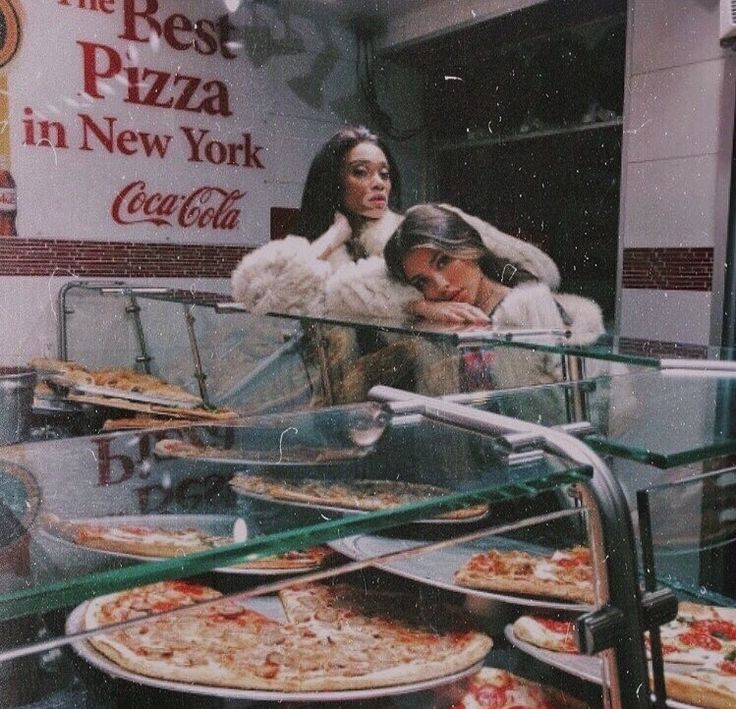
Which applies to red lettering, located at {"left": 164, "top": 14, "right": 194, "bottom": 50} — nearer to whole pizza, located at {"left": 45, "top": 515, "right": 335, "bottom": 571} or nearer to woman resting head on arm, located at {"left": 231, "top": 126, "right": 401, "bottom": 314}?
woman resting head on arm, located at {"left": 231, "top": 126, "right": 401, "bottom": 314}

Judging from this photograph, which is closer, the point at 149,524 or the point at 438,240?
the point at 149,524

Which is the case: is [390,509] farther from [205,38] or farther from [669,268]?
[205,38]

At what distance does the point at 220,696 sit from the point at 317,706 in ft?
0.55

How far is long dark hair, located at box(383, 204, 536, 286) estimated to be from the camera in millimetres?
4602

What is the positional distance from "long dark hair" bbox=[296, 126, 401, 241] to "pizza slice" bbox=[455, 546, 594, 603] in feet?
10.6

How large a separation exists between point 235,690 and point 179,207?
3662 mm

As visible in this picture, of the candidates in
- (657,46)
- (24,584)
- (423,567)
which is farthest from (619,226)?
(24,584)

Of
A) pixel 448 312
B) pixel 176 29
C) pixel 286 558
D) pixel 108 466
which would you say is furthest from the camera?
pixel 448 312

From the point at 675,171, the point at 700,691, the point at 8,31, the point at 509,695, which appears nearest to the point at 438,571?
the point at 509,695

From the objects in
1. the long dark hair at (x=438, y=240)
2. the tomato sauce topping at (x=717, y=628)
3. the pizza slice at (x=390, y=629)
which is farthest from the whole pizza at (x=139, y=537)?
the long dark hair at (x=438, y=240)

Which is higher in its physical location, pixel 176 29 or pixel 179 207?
pixel 176 29

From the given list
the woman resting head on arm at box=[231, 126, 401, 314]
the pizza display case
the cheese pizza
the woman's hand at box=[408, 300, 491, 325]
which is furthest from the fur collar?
the cheese pizza

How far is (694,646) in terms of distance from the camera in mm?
1650

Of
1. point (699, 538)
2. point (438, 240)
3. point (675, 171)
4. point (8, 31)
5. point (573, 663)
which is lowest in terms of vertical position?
point (699, 538)
